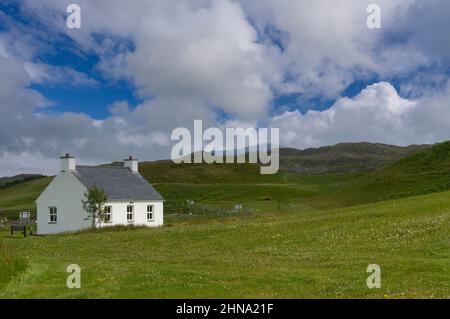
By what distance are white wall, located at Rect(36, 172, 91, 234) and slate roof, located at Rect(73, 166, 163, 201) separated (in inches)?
48.7

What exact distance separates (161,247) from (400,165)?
70.9m

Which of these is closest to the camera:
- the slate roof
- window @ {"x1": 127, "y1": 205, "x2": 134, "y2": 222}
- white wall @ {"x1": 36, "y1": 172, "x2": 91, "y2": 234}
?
white wall @ {"x1": 36, "y1": 172, "x2": 91, "y2": 234}

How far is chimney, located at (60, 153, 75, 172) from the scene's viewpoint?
61.1 metres

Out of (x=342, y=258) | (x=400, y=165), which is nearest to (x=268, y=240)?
(x=342, y=258)

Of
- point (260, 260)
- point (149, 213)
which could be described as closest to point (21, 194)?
point (149, 213)

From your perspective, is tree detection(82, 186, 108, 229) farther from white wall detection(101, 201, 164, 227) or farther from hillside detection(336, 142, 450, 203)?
hillside detection(336, 142, 450, 203)

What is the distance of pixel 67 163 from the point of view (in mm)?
61062

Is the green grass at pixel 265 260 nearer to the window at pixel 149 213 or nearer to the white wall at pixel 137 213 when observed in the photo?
the white wall at pixel 137 213

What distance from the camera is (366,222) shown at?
38125 millimetres

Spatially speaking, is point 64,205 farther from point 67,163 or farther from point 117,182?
point 117,182

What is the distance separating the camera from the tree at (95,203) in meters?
55.5

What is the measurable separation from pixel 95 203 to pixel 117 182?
29.8 feet
